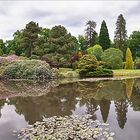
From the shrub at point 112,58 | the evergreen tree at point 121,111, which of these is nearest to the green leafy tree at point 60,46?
the shrub at point 112,58

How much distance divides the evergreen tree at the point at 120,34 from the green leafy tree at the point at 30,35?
1586 cm

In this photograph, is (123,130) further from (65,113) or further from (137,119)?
(65,113)

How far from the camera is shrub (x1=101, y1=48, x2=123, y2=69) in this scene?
133ft

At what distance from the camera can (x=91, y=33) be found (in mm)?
56469

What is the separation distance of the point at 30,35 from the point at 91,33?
55.5ft

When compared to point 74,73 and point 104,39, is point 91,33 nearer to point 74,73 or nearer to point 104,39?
point 104,39

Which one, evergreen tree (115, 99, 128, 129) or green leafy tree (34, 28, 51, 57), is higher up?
green leafy tree (34, 28, 51, 57)

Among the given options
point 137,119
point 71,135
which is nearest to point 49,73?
point 137,119

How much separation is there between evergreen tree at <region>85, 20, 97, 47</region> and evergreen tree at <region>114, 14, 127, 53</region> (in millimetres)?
4250

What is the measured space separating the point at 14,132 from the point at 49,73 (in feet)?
71.2

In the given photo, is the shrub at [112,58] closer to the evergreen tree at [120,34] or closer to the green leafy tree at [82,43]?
the evergreen tree at [120,34]

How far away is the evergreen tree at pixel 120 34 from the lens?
173ft

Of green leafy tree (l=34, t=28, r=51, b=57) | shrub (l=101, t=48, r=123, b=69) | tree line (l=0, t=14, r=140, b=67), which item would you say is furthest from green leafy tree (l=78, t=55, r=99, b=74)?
green leafy tree (l=34, t=28, r=51, b=57)

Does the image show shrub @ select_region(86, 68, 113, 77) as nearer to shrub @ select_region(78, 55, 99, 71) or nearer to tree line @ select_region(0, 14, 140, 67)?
shrub @ select_region(78, 55, 99, 71)
